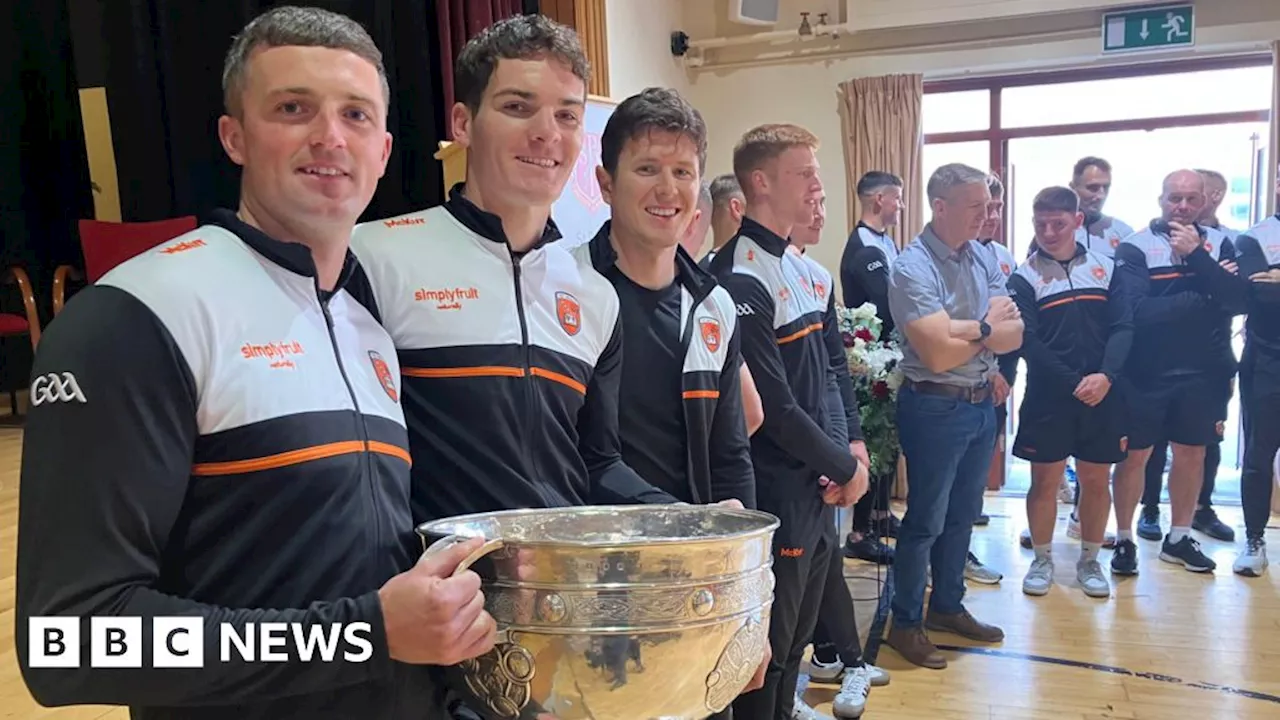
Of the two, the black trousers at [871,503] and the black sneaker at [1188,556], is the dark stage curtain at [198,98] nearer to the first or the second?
the black trousers at [871,503]

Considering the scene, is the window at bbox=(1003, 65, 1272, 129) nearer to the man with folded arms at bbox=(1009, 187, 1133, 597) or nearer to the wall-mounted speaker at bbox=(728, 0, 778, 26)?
the wall-mounted speaker at bbox=(728, 0, 778, 26)

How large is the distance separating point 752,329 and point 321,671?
1.54 metres

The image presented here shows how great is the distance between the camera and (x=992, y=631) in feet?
11.0

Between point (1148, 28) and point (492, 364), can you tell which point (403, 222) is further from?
point (1148, 28)

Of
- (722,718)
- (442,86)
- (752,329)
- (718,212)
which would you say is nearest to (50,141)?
(442,86)

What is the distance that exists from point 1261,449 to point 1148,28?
2.77m

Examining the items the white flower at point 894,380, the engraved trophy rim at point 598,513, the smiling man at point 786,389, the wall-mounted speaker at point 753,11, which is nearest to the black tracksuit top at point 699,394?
the smiling man at point 786,389

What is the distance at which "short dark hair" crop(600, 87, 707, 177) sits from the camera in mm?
1600

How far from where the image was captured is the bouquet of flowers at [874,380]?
3.37m

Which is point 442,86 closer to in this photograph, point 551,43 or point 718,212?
point 718,212

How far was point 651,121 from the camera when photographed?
5.25 feet

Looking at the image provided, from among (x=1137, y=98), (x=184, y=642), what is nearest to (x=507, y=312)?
(x=184, y=642)

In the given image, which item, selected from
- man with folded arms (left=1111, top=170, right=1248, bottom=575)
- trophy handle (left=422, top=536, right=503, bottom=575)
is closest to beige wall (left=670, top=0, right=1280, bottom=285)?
man with folded arms (left=1111, top=170, right=1248, bottom=575)

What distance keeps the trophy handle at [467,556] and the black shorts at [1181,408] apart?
3.95m
